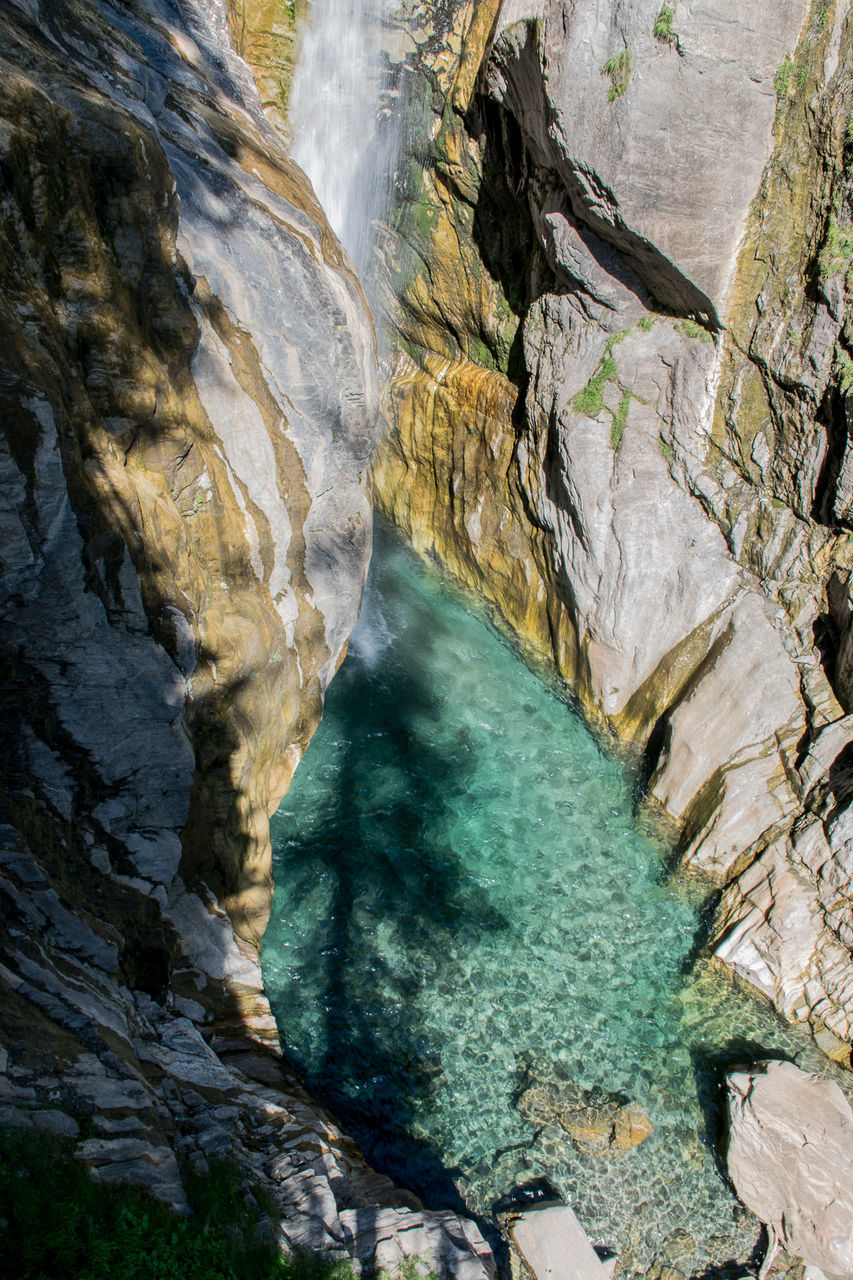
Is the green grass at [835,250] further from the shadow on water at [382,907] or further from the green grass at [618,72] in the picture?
the shadow on water at [382,907]

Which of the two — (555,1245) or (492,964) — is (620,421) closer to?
(492,964)

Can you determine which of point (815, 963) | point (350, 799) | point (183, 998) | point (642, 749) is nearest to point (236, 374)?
point (350, 799)

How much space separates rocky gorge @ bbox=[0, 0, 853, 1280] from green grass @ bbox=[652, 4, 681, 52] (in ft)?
0.07

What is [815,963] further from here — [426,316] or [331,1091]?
[426,316]

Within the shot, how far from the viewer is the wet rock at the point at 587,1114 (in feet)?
14.6

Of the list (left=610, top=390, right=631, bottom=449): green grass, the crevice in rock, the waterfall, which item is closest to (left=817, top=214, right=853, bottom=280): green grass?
the crevice in rock

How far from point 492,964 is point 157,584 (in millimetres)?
3453

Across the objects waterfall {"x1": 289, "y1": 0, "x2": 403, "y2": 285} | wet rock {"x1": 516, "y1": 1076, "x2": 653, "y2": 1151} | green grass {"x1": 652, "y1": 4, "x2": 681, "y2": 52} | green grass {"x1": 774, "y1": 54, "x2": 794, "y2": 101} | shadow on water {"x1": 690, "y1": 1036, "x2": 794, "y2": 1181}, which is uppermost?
green grass {"x1": 774, "y1": 54, "x2": 794, "y2": 101}

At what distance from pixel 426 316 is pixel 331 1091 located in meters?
7.51

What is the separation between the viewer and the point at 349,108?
7629 millimetres

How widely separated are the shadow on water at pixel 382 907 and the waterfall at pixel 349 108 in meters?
5.16

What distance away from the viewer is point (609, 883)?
5840 mm

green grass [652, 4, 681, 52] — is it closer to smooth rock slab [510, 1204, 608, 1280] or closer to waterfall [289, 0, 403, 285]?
waterfall [289, 0, 403, 285]

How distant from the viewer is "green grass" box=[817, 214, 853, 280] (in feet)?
16.5
